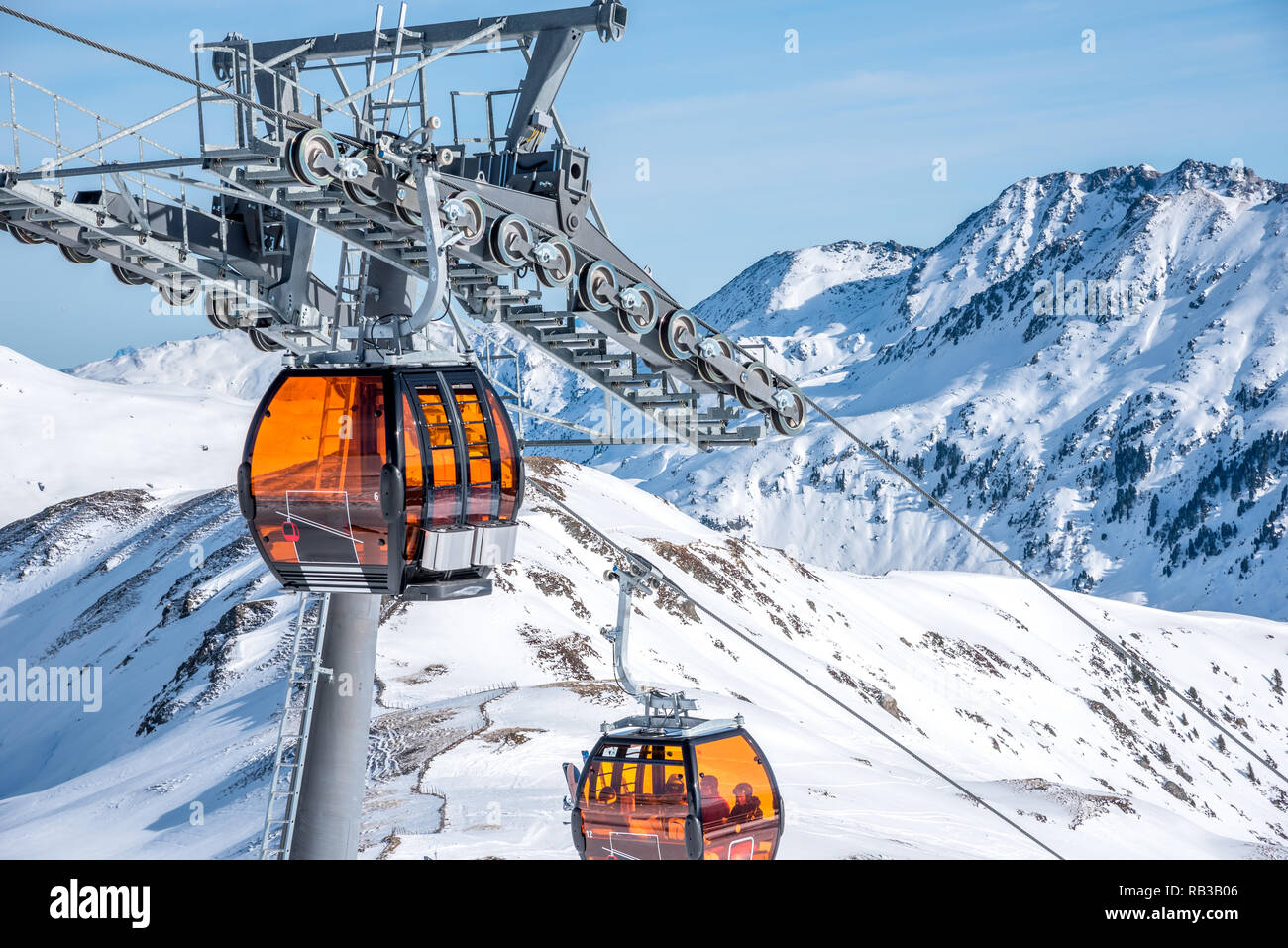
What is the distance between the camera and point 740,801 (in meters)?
16.4

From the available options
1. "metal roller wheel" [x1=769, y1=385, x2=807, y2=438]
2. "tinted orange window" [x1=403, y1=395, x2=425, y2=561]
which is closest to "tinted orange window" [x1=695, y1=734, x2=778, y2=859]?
"metal roller wheel" [x1=769, y1=385, x2=807, y2=438]

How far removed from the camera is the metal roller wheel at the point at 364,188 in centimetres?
1352

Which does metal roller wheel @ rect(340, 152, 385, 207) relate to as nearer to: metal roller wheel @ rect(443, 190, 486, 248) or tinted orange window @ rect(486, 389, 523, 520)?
metal roller wheel @ rect(443, 190, 486, 248)

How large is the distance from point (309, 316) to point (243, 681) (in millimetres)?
30805

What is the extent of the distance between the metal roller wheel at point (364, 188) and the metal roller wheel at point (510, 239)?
139 cm

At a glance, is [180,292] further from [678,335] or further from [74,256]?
[678,335]

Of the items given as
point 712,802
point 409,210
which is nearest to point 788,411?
point 712,802

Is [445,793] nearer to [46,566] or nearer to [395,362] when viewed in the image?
[395,362]

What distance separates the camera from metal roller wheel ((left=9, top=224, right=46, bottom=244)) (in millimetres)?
17844

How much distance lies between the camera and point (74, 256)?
59.9ft

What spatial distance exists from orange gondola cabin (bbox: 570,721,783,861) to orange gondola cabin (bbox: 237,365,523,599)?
430 cm

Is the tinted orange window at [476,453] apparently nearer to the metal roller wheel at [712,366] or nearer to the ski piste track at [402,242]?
the ski piste track at [402,242]

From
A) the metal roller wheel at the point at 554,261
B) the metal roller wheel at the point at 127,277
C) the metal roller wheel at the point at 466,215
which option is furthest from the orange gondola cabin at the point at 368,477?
the metal roller wheel at the point at 127,277
